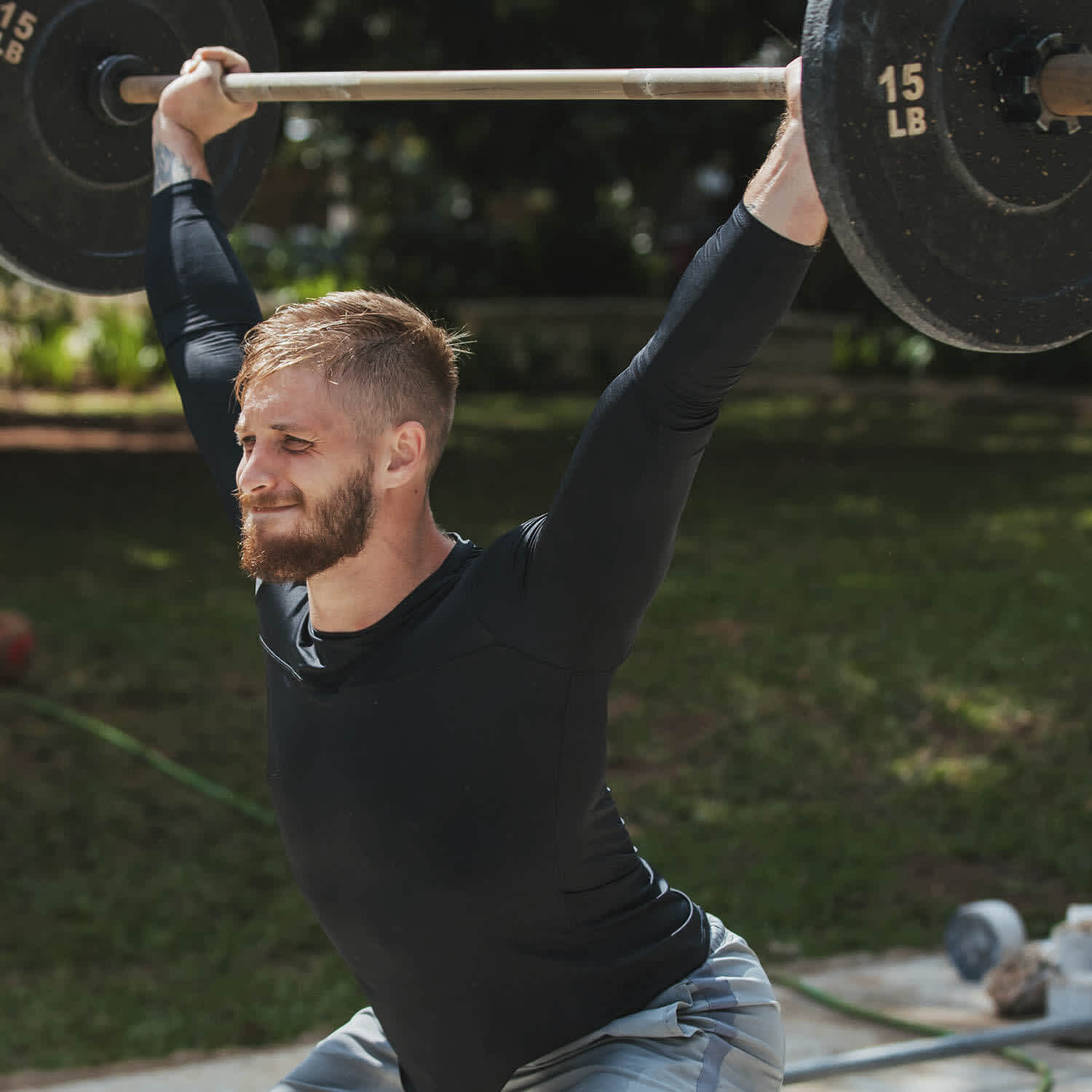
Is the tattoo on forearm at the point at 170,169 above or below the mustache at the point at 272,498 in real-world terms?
A: above

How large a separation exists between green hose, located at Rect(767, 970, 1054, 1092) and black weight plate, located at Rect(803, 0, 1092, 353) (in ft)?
8.25

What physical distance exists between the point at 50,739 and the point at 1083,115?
17.6 feet

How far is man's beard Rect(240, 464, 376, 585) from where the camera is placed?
205cm

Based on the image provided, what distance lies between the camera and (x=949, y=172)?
189 cm

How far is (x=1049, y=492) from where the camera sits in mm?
11477

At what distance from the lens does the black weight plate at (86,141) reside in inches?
112

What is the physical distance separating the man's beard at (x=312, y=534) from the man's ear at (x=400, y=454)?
0.02 metres

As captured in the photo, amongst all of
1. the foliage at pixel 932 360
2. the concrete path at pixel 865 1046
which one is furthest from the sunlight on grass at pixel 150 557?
the foliage at pixel 932 360

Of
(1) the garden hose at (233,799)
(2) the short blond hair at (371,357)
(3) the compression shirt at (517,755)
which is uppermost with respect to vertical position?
(2) the short blond hair at (371,357)

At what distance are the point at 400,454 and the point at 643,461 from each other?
0.39 metres

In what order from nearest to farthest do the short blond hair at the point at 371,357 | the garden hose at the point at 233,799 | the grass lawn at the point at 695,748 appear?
the short blond hair at the point at 371,357, the garden hose at the point at 233,799, the grass lawn at the point at 695,748

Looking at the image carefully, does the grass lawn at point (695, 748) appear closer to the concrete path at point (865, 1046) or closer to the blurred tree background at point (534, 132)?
the concrete path at point (865, 1046)

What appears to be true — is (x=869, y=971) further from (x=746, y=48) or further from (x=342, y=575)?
(x=746, y=48)

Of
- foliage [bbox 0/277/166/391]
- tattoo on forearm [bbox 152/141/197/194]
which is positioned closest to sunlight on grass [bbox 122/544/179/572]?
tattoo on forearm [bbox 152/141/197/194]
